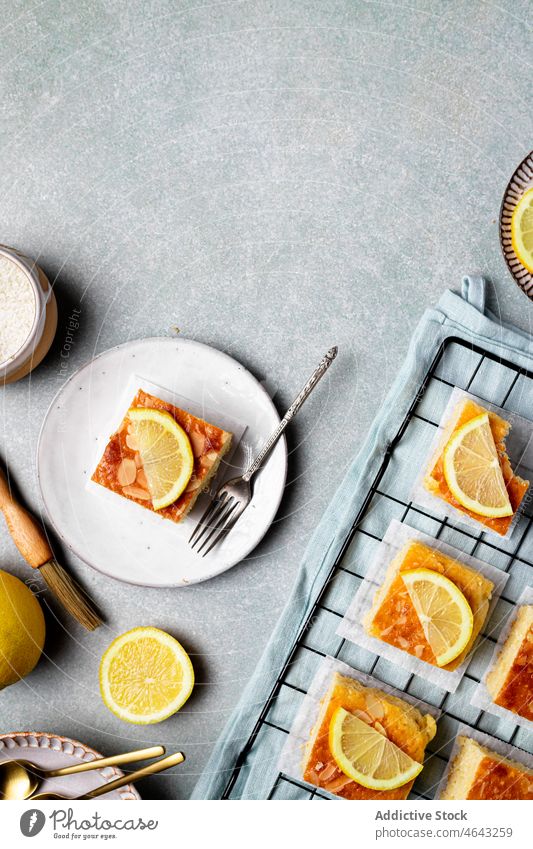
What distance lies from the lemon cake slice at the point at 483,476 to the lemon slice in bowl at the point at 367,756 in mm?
819

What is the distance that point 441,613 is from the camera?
2.54 metres

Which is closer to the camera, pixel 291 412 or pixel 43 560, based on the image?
pixel 291 412

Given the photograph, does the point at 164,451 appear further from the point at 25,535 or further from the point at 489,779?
the point at 489,779

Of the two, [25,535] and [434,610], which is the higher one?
[434,610]

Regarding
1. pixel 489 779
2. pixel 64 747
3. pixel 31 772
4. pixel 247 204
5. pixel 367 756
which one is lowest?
pixel 31 772

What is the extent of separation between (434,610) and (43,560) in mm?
1453

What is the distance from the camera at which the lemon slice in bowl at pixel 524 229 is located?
2596 millimetres

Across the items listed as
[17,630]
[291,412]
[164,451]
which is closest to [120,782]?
[17,630]

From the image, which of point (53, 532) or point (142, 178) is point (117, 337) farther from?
point (53, 532)

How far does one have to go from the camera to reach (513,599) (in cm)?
270

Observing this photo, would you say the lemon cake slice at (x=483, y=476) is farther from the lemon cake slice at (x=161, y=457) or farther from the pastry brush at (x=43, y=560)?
the pastry brush at (x=43, y=560)

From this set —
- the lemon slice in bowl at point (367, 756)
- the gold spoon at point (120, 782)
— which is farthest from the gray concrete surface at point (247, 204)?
the lemon slice in bowl at point (367, 756)
